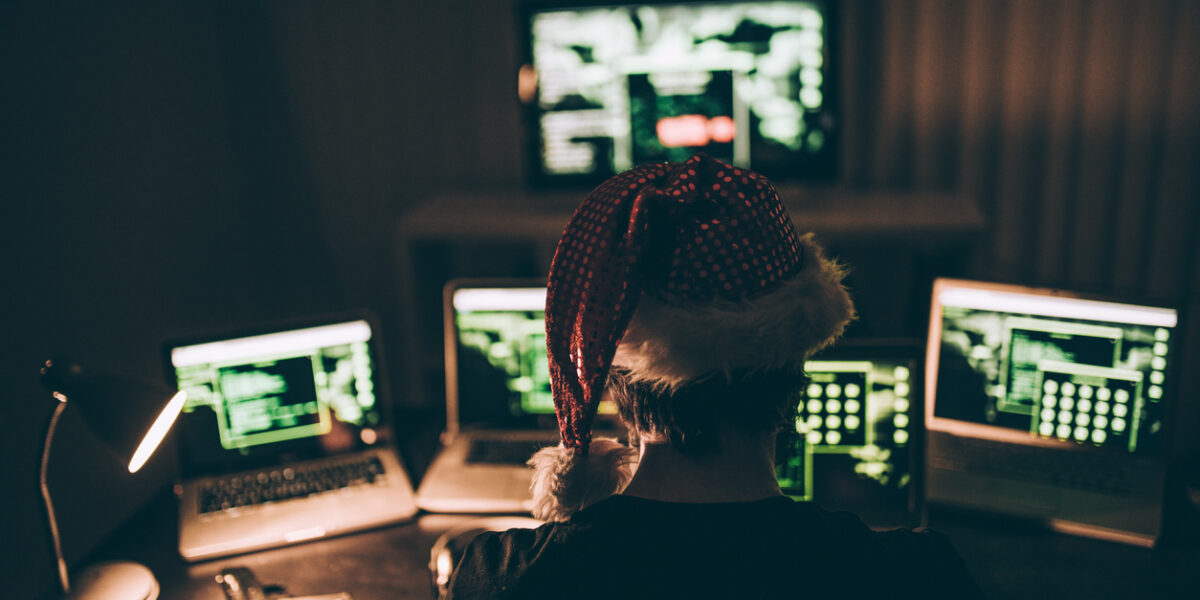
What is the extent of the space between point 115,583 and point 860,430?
3.95 ft

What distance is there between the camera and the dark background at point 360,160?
1.48m

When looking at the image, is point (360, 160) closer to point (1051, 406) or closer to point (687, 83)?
point (687, 83)

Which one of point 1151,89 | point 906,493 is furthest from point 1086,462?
point 1151,89

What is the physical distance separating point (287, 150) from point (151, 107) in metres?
0.60

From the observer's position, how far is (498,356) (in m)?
→ 1.62

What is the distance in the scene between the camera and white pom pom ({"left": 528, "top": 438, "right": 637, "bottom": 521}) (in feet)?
3.07

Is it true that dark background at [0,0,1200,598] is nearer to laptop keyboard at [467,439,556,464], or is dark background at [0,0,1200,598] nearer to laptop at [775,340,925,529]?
laptop keyboard at [467,439,556,464]

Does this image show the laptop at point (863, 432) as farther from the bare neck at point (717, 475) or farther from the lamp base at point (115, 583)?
the lamp base at point (115, 583)

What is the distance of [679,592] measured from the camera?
747mm

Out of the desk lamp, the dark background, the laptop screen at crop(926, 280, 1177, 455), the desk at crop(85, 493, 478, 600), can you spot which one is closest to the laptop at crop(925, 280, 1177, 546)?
the laptop screen at crop(926, 280, 1177, 455)

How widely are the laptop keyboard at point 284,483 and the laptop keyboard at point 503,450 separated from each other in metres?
0.18

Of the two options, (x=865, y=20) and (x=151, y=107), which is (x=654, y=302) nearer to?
(x=151, y=107)

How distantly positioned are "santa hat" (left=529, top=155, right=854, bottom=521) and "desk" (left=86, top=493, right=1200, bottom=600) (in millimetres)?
658

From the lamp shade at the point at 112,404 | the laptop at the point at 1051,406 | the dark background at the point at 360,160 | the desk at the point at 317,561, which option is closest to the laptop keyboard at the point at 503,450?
the desk at the point at 317,561
